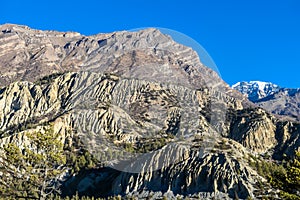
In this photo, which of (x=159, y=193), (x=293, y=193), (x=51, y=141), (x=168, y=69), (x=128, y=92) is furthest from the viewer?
(x=159, y=193)

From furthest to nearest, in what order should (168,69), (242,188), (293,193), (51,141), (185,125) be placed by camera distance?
(242,188) < (293,193) < (51,141) < (168,69) < (185,125)

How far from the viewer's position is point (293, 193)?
85.7 feet

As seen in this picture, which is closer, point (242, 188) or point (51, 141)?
point (51, 141)

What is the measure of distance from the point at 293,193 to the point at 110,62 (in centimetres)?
1680

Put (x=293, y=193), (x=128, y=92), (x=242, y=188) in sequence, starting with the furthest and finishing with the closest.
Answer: (x=242, y=188) < (x=293, y=193) < (x=128, y=92)

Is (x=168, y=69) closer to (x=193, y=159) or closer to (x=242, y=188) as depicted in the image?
(x=242, y=188)

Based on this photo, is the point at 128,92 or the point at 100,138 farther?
the point at 128,92

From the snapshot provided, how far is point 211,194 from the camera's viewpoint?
153625 mm

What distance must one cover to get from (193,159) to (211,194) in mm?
19683

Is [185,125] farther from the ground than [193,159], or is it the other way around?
[193,159]

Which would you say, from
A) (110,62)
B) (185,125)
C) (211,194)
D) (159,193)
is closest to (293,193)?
(185,125)

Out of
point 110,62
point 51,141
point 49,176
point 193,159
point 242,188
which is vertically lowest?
point 49,176

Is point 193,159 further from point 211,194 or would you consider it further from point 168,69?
point 168,69

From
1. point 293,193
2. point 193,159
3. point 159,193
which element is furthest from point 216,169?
point 293,193
